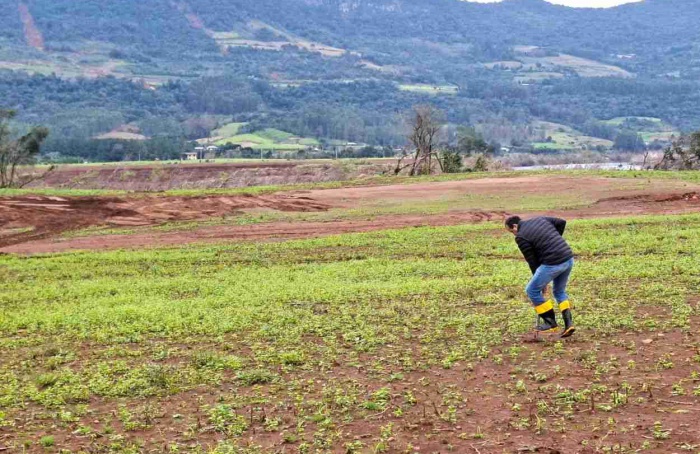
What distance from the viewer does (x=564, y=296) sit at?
12508 mm

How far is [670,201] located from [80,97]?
164 meters

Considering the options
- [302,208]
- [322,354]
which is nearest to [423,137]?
[302,208]

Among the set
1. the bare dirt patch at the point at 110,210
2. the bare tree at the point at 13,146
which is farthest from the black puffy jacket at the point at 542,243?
the bare tree at the point at 13,146

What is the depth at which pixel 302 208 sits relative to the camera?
3559 centimetres

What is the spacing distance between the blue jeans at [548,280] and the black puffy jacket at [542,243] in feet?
0.28

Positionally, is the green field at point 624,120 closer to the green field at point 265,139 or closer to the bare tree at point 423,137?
the green field at point 265,139

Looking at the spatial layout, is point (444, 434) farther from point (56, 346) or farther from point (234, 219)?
point (234, 219)

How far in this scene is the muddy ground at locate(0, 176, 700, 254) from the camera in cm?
2853

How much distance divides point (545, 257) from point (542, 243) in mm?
205

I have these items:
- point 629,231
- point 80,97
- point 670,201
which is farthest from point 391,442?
point 80,97

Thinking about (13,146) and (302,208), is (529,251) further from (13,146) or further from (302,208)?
(13,146)

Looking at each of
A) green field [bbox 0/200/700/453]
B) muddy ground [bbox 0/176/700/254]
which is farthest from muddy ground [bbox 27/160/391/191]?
green field [bbox 0/200/700/453]

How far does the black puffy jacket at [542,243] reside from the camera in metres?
12.2

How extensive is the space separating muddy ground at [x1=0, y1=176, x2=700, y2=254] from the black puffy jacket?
16.5m
